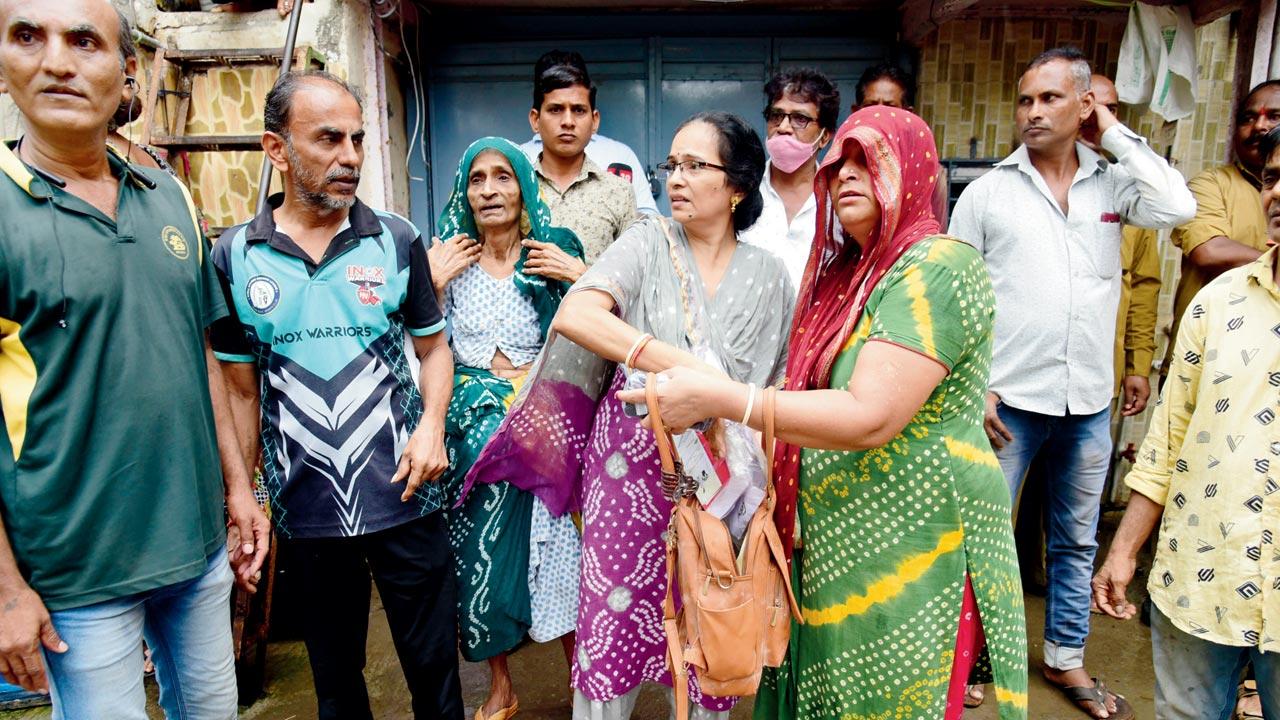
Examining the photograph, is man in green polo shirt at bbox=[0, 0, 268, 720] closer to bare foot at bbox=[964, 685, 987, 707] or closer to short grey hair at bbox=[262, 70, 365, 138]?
short grey hair at bbox=[262, 70, 365, 138]

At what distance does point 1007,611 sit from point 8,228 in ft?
7.45

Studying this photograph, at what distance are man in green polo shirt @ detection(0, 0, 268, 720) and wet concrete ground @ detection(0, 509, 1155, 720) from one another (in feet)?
4.58

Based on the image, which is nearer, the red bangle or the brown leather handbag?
the brown leather handbag

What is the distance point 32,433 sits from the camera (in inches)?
57.2

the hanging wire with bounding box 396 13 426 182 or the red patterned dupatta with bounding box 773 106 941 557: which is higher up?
the hanging wire with bounding box 396 13 426 182

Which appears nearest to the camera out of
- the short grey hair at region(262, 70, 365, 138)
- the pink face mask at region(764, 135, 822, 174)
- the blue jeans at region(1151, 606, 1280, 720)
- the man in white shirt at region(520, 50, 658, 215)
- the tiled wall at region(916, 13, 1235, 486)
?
the blue jeans at region(1151, 606, 1280, 720)

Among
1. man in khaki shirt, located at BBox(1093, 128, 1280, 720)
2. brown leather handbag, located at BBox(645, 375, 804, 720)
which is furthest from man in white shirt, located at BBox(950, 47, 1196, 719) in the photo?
brown leather handbag, located at BBox(645, 375, 804, 720)

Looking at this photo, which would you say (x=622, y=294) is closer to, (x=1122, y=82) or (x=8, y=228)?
(x=8, y=228)

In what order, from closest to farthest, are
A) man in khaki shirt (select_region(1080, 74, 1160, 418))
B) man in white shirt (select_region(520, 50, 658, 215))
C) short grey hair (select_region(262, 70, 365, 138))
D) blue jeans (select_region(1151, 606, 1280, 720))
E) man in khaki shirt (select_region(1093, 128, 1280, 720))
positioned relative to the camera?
1. man in khaki shirt (select_region(1093, 128, 1280, 720))
2. blue jeans (select_region(1151, 606, 1280, 720))
3. short grey hair (select_region(262, 70, 365, 138))
4. man in khaki shirt (select_region(1080, 74, 1160, 418))
5. man in white shirt (select_region(520, 50, 658, 215))

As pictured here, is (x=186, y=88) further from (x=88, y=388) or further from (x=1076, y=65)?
(x=1076, y=65)

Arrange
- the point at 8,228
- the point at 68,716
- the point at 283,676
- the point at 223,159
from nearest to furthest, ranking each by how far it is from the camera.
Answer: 1. the point at 8,228
2. the point at 68,716
3. the point at 283,676
4. the point at 223,159

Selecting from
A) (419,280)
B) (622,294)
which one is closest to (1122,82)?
(622,294)

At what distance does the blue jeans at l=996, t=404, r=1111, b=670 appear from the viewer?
8.97 ft

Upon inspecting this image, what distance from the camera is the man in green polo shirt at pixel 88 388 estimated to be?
1436 millimetres
